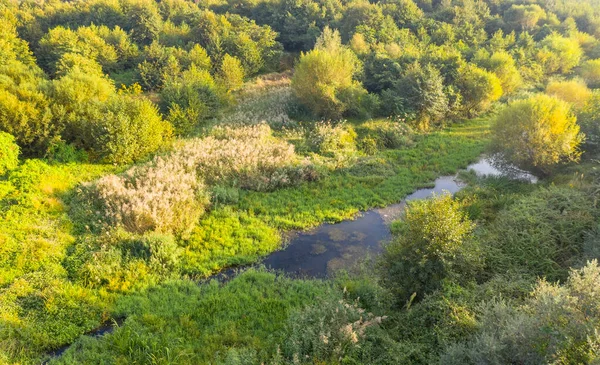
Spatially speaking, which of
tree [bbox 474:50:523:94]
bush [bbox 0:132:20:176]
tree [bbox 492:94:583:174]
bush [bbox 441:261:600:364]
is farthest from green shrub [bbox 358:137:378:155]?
bush [bbox 0:132:20:176]

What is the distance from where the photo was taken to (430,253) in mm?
9055

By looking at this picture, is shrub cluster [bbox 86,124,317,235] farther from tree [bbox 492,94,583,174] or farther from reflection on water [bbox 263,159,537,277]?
tree [bbox 492,94,583,174]

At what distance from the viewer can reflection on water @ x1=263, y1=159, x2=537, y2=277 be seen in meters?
11.9

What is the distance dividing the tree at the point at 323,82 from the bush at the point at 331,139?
68.4 inches

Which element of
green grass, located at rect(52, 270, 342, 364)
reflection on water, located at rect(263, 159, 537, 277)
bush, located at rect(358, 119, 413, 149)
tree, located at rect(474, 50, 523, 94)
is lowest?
reflection on water, located at rect(263, 159, 537, 277)

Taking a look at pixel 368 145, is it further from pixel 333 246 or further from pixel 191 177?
pixel 191 177

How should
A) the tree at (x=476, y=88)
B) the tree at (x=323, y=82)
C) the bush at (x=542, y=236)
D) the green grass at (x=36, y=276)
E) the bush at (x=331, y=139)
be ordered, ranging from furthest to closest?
the tree at (x=476, y=88)
the tree at (x=323, y=82)
the bush at (x=331, y=139)
the bush at (x=542, y=236)
the green grass at (x=36, y=276)


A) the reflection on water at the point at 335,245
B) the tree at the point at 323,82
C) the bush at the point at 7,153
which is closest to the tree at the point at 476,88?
the tree at the point at 323,82

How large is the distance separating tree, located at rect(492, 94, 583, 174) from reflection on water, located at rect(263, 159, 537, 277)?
19.2 feet

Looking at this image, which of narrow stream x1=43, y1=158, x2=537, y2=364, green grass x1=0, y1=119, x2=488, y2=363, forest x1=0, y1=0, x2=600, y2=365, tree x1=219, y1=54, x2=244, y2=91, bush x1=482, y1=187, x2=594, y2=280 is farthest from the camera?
tree x1=219, y1=54, x2=244, y2=91

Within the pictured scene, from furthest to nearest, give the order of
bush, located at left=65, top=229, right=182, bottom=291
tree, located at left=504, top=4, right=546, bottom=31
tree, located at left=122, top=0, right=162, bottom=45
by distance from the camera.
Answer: tree, located at left=504, top=4, right=546, bottom=31, tree, located at left=122, top=0, right=162, bottom=45, bush, located at left=65, top=229, right=182, bottom=291

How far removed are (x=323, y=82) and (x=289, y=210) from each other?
11.5 meters

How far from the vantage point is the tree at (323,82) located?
74.4 ft

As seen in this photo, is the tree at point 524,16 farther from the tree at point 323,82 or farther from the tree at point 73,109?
the tree at point 73,109
